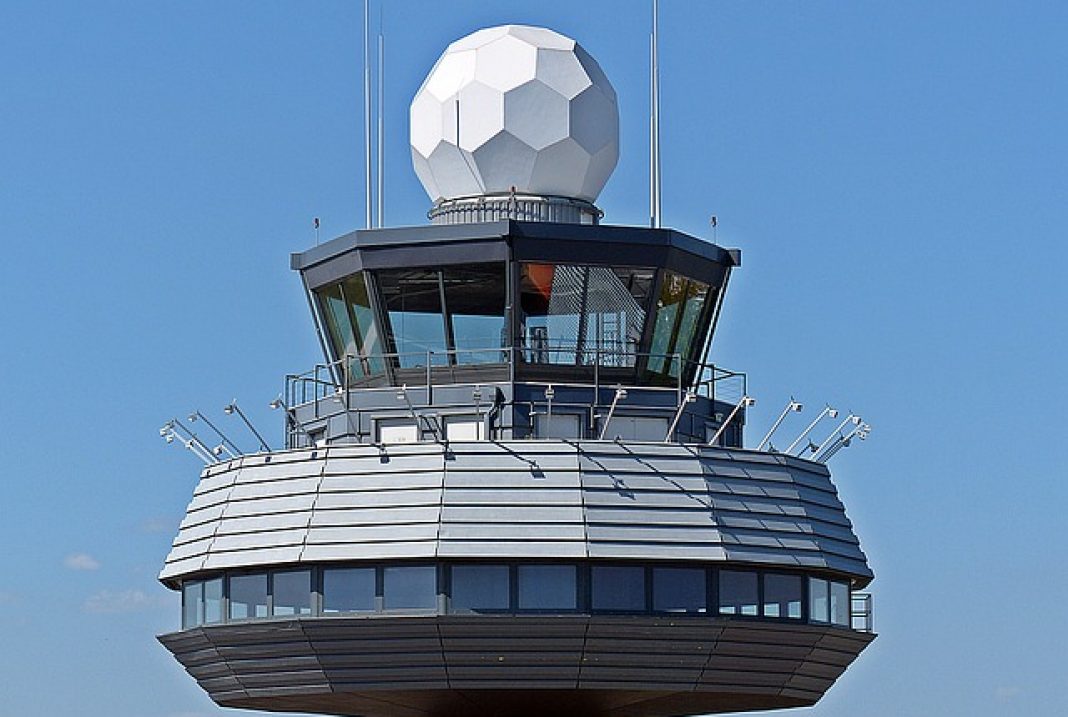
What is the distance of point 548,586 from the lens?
5044 cm

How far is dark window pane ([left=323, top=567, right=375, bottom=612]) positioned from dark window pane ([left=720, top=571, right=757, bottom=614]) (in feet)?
23.9

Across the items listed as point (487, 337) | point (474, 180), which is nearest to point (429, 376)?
point (487, 337)

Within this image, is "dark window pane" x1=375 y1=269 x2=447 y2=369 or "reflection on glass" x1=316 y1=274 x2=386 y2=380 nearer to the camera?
"dark window pane" x1=375 y1=269 x2=447 y2=369

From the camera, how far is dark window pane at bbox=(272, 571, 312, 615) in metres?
51.2

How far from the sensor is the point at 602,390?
54.3 meters

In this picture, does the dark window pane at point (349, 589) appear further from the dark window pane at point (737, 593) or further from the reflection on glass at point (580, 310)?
the dark window pane at point (737, 593)

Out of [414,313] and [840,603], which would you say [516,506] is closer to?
[414,313]

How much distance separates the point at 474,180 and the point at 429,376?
5218 millimetres

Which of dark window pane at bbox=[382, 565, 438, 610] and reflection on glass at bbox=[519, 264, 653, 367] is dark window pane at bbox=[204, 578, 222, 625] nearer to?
dark window pane at bbox=[382, 565, 438, 610]

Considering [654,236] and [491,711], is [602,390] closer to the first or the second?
[654,236]

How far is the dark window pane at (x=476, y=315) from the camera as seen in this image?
54.8m

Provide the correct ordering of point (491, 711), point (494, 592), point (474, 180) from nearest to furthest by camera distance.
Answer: point (494, 592) < point (491, 711) < point (474, 180)

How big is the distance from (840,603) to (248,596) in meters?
12.9

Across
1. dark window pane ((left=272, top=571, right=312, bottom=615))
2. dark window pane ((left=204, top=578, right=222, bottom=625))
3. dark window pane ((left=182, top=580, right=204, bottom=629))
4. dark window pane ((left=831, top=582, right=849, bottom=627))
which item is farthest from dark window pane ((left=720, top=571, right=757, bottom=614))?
dark window pane ((left=182, top=580, right=204, bottom=629))
